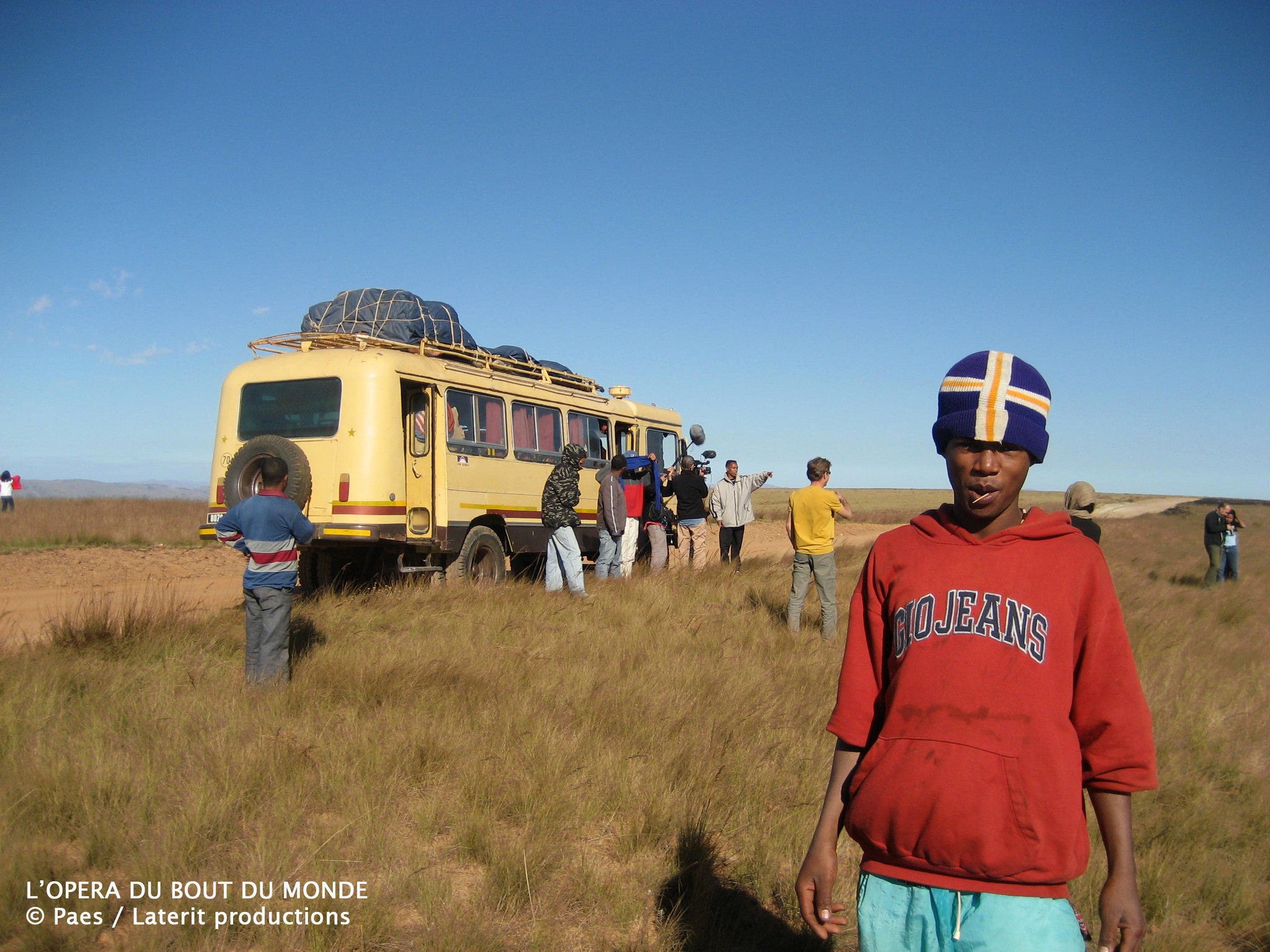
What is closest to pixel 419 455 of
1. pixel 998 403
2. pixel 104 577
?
pixel 104 577

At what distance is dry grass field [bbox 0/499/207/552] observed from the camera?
59.3ft

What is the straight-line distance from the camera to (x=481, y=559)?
474 inches

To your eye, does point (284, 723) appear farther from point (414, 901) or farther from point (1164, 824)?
point (1164, 824)

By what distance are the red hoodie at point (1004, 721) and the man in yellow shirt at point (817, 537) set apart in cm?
706

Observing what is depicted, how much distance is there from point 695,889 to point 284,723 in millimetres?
2640

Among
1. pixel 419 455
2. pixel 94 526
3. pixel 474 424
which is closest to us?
pixel 419 455

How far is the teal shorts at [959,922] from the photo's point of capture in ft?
6.38

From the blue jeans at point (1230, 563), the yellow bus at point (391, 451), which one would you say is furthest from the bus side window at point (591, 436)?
the blue jeans at point (1230, 563)

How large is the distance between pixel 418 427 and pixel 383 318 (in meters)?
2.08

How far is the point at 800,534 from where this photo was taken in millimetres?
9289

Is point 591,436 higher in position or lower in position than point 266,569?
higher

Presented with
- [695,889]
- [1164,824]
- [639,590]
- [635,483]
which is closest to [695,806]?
[695,889]

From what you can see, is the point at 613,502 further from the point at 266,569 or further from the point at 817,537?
the point at 266,569

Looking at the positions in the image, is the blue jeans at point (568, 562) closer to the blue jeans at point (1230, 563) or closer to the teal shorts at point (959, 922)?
the teal shorts at point (959, 922)
